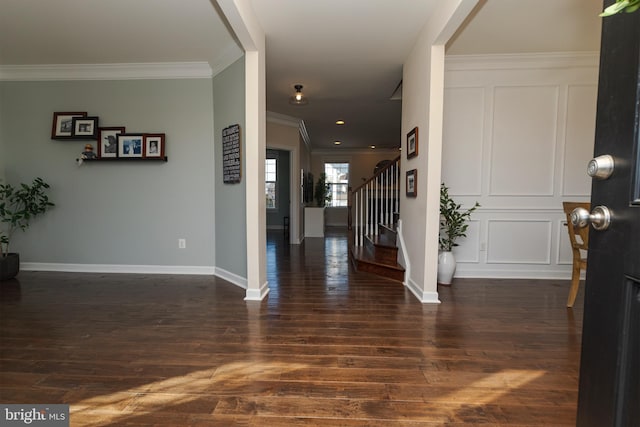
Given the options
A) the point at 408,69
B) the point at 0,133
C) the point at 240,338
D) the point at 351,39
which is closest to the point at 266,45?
the point at 351,39

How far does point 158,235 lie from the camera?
12.7 ft

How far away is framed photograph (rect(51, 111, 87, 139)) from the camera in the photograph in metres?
3.77

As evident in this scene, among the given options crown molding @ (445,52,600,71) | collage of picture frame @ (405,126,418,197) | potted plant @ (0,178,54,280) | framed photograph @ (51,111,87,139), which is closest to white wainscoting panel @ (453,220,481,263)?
collage of picture frame @ (405,126,418,197)

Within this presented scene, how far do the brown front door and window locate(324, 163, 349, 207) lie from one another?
30.5 feet

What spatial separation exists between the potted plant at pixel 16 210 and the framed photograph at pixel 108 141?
2.73 feet

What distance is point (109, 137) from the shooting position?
377cm

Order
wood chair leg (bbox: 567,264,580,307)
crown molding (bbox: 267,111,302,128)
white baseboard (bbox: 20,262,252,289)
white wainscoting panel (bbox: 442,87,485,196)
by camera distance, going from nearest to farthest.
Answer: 1. wood chair leg (bbox: 567,264,580,307)
2. white wainscoting panel (bbox: 442,87,485,196)
3. white baseboard (bbox: 20,262,252,289)
4. crown molding (bbox: 267,111,302,128)

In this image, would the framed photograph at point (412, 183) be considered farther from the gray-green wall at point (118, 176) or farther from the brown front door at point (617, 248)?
the brown front door at point (617, 248)

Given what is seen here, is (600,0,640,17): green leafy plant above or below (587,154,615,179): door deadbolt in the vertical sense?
above

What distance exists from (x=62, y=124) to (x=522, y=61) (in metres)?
5.44

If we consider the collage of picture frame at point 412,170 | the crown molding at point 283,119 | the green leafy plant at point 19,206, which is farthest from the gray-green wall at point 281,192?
the collage of picture frame at point 412,170

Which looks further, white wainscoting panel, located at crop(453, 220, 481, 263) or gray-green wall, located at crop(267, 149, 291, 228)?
gray-green wall, located at crop(267, 149, 291, 228)

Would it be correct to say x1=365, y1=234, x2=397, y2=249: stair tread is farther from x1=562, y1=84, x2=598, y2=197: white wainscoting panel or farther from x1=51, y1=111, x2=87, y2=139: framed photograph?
x1=51, y1=111, x2=87, y2=139: framed photograph

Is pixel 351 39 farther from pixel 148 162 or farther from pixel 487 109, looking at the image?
pixel 148 162
